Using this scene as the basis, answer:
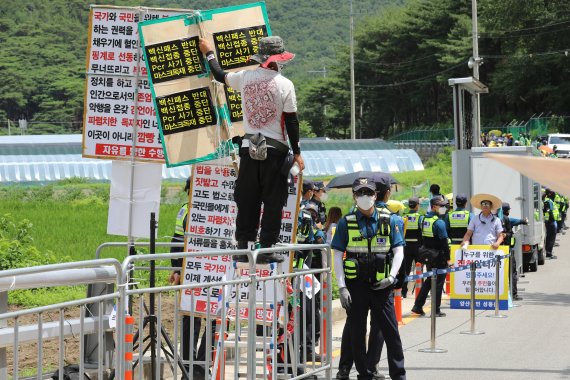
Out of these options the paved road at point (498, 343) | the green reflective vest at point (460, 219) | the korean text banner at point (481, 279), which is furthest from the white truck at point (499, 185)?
the korean text banner at point (481, 279)

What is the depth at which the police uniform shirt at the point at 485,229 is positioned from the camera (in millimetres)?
17969

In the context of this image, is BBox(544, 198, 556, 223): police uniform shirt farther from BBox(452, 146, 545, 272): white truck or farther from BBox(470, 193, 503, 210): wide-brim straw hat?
BBox(470, 193, 503, 210): wide-brim straw hat

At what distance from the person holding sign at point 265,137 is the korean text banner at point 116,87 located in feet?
2.74

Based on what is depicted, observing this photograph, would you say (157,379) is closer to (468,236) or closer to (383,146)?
(468,236)

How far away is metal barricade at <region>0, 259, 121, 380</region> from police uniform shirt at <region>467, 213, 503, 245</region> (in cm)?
1141

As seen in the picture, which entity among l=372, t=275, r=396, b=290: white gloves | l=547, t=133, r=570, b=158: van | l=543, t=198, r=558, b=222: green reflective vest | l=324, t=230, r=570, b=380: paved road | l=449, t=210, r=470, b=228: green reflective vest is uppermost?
l=547, t=133, r=570, b=158: van

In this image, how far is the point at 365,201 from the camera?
34.1 feet

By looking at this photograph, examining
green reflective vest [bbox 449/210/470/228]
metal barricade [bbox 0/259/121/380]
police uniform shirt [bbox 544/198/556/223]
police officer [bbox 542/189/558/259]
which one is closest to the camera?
metal barricade [bbox 0/259/121/380]

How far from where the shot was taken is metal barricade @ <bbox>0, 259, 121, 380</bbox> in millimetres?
5926

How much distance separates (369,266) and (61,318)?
4.84 metres

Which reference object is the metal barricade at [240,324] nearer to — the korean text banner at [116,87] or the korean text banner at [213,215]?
the korean text banner at [213,215]

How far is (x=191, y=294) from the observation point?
24.5 feet

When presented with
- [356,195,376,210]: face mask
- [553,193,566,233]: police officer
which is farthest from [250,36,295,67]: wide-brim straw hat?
[553,193,566,233]: police officer

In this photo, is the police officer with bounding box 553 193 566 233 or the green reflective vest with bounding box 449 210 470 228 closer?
the green reflective vest with bounding box 449 210 470 228
